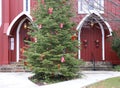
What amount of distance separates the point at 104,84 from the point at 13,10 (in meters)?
11.7

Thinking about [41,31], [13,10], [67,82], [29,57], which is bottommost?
[67,82]

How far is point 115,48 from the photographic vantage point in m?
21.6

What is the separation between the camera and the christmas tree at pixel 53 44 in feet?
52.7

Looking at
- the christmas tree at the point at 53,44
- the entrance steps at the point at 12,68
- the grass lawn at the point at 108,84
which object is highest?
the christmas tree at the point at 53,44

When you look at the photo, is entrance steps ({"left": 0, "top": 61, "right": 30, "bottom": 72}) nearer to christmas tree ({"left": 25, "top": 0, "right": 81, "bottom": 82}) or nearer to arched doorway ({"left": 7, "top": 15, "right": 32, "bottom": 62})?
arched doorway ({"left": 7, "top": 15, "right": 32, "bottom": 62})

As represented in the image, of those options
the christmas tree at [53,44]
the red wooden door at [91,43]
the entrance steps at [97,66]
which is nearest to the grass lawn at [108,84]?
the christmas tree at [53,44]

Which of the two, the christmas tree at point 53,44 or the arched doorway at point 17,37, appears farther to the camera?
the arched doorway at point 17,37

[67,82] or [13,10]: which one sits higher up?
[13,10]

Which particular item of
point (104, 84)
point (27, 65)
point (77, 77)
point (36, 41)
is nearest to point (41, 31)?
point (36, 41)

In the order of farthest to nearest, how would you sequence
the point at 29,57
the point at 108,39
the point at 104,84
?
the point at 108,39, the point at 29,57, the point at 104,84

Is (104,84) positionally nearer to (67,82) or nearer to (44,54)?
(67,82)

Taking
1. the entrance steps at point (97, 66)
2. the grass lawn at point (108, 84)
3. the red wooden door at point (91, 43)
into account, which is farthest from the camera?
the red wooden door at point (91, 43)

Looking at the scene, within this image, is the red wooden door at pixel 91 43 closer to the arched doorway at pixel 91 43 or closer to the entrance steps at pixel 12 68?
the arched doorway at pixel 91 43

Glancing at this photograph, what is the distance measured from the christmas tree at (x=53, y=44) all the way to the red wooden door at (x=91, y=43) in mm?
6525
